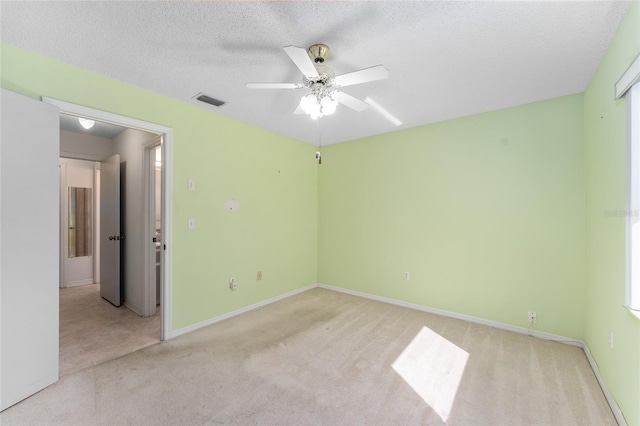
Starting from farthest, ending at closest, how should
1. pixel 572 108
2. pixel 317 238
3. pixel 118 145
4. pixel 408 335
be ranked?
pixel 317 238
pixel 118 145
pixel 408 335
pixel 572 108

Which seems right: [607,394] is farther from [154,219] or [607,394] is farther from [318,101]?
[154,219]

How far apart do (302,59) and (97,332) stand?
338 centimetres

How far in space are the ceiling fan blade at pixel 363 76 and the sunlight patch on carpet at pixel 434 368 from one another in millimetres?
2195

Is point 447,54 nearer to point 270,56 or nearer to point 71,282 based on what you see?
point 270,56

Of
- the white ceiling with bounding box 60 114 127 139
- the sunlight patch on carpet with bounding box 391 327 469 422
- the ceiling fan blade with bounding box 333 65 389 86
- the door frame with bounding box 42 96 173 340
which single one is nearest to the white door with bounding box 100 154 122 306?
the white ceiling with bounding box 60 114 127 139

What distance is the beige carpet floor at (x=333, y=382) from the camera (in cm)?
168

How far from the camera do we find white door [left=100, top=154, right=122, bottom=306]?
3.64m

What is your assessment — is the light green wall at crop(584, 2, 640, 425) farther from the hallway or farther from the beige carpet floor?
the hallway

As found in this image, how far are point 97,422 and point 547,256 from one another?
394 cm

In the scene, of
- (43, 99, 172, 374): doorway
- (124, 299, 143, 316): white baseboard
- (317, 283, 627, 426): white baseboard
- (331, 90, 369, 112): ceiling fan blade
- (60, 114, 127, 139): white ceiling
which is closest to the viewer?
(317, 283, 627, 426): white baseboard

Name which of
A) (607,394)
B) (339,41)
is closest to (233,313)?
(339,41)

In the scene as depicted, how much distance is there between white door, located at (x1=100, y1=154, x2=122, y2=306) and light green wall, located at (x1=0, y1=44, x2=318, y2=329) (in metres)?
1.55

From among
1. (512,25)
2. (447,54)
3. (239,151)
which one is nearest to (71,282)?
(239,151)

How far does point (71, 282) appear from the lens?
185 inches
